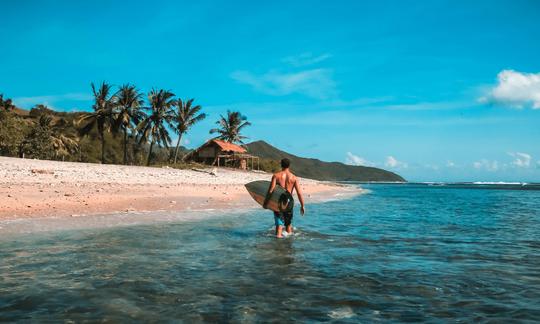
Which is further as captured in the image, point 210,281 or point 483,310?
point 210,281

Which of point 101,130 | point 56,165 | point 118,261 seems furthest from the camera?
point 101,130

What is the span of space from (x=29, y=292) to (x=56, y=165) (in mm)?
24119

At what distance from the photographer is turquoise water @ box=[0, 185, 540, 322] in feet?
15.8

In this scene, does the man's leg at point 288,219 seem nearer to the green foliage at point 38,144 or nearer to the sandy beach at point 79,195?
the sandy beach at point 79,195

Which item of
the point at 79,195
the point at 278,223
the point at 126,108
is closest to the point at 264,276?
the point at 278,223

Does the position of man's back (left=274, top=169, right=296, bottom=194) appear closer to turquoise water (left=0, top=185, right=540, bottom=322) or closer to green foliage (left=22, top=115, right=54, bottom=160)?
turquoise water (left=0, top=185, right=540, bottom=322)

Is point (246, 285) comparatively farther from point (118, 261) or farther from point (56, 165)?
point (56, 165)

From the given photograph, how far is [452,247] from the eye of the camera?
9.73 meters

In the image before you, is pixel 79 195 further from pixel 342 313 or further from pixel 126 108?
pixel 126 108

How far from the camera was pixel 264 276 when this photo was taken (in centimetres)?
661

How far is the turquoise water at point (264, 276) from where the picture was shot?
4.83 m

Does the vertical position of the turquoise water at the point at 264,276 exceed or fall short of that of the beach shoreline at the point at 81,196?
it falls short

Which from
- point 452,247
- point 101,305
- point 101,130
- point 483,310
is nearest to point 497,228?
point 452,247

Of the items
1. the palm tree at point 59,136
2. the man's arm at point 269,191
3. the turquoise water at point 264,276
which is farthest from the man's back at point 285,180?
the palm tree at point 59,136
